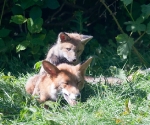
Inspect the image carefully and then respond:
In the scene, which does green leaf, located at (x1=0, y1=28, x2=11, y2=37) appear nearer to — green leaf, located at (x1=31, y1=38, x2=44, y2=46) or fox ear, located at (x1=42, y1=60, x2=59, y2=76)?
green leaf, located at (x1=31, y1=38, x2=44, y2=46)

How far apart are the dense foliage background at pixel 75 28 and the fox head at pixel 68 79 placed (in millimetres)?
1566

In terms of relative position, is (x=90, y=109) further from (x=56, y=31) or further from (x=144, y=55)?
(x=56, y=31)

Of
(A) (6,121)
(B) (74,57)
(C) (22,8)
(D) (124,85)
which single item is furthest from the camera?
(C) (22,8)

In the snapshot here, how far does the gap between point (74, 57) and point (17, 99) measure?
5.66ft

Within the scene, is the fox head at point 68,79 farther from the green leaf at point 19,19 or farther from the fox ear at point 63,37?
the green leaf at point 19,19

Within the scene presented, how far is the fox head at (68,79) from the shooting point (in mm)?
5664

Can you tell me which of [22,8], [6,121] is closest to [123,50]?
[22,8]

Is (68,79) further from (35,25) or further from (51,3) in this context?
(51,3)

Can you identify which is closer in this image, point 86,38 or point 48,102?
point 48,102

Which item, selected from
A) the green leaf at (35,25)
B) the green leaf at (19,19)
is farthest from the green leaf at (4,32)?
the green leaf at (35,25)

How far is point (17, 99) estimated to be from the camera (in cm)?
581

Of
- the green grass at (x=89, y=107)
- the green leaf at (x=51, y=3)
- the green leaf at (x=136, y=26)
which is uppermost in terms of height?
the green leaf at (x=51, y=3)

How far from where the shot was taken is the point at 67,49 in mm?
7484

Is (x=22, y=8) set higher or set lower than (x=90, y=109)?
higher
